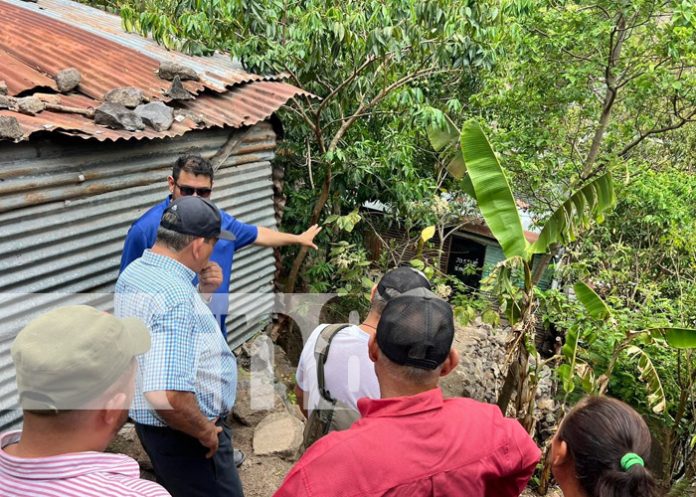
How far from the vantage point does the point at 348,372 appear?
257 cm

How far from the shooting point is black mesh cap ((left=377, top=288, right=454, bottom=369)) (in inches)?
74.0

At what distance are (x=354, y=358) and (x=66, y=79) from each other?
321 centimetres

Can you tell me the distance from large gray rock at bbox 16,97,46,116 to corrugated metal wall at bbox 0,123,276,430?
0.23 m

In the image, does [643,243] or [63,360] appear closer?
[63,360]

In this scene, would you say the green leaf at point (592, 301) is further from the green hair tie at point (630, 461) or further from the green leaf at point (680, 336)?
the green hair tie at point (630, 461)

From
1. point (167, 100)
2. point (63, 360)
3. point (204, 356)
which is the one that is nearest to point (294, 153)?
point (167, 100)

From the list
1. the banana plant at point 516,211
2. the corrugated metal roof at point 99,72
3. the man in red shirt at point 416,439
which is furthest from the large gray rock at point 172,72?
the man in red shirt at point 416,439

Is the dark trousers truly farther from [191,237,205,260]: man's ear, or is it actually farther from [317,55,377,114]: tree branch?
[317,55,377,114]: tree branch

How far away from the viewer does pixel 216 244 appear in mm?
3662

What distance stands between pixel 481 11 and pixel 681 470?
5.58 meters

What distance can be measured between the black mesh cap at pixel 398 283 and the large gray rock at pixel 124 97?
2.59 metres

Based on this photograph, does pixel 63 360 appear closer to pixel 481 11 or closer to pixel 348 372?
pixel 348 372

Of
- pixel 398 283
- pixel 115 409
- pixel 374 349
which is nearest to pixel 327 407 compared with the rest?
pixel 398 283

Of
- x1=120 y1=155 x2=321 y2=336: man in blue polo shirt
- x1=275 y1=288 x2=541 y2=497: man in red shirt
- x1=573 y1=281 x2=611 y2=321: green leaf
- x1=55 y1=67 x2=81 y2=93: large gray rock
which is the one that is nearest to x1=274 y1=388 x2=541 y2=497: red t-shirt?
x1=275 y1=288 x2=541 y2=497: man in red shirt
